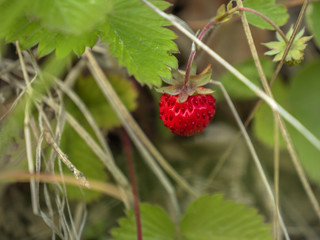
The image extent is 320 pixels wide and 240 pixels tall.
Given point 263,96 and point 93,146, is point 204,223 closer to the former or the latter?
point 93,146

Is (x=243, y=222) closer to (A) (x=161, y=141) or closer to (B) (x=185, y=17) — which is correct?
(A) (x=161, y=141)

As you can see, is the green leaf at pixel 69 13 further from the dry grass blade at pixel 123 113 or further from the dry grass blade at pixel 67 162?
the dry grass blade at pixel 123 113

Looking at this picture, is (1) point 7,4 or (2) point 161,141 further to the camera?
(2) point 161,141

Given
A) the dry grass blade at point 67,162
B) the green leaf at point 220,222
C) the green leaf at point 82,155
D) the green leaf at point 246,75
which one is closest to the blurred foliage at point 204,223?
the green leaf at point 220,222

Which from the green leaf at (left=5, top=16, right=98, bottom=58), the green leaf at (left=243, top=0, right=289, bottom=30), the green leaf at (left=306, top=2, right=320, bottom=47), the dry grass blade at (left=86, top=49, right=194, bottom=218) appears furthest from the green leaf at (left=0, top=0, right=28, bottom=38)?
the green leaf at (left=306, top=2, right=320, bottom=47)

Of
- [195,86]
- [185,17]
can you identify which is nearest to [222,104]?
[185,17]
